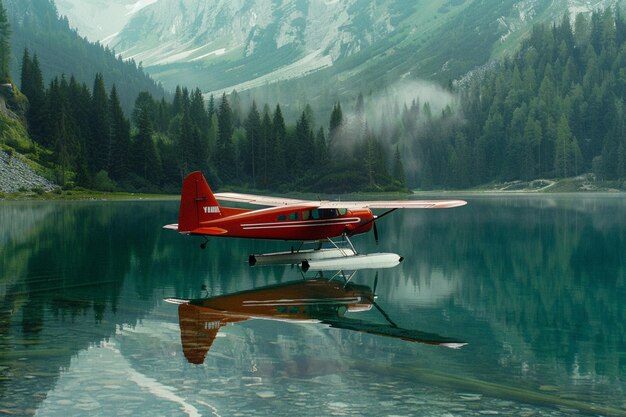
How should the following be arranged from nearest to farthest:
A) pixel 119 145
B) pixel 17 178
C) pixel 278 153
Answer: pixel 17 178 < pixel 119 145 < pixel 278 153

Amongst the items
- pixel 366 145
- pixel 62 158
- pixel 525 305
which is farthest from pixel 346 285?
pixel 366 145

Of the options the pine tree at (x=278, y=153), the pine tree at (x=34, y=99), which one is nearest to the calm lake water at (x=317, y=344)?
the pine tree at (x=34, y=99)

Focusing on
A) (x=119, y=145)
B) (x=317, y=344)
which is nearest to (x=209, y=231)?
(x=317, y=344)

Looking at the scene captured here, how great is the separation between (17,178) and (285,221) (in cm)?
10427

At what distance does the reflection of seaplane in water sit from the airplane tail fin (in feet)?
16.1

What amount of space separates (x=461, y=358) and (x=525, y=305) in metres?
7.77

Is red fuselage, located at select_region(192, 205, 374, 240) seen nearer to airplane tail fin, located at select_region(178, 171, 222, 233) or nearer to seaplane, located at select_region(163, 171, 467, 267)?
seaplane, located at select_region(163, 171, 467, 267)

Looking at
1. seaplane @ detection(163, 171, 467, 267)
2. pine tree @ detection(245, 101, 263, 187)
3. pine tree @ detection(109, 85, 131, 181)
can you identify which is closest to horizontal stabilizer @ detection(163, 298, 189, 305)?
seaplane @ detection(163, 171, 467, 267)

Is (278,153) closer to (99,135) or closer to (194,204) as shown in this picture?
(99,135)

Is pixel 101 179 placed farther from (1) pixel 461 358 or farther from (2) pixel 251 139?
(1) pixel 461 358

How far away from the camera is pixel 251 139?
583ft

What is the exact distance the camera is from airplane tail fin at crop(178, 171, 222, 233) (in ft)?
95.7

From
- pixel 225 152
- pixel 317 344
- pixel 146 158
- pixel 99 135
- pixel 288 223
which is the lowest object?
pixel 317 344

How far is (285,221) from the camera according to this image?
30641mm
